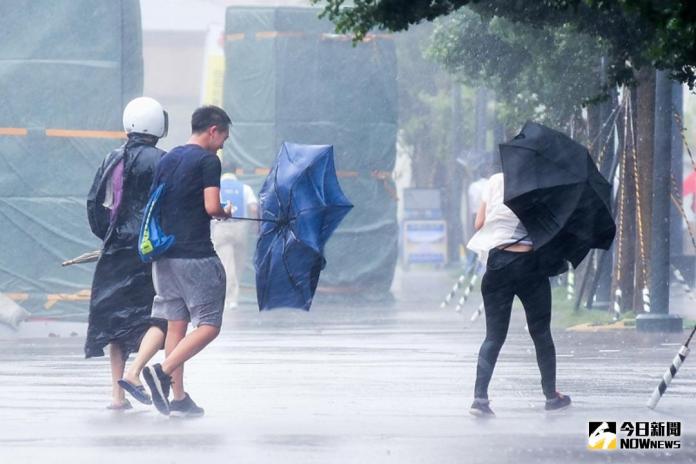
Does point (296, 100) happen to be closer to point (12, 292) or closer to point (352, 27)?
point (12, 292)

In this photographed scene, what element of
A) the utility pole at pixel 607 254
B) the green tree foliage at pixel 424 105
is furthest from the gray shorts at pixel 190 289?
the green tree foliage at pixel 424 105

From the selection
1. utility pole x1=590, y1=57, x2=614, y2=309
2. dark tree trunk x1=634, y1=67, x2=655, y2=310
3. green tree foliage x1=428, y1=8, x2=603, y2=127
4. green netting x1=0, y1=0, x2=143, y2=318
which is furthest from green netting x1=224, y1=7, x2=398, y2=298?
dark tree trunk x1=634, y1=67, x2=655, y2=310

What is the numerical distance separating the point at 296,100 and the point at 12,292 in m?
8.47

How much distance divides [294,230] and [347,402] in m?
1.17

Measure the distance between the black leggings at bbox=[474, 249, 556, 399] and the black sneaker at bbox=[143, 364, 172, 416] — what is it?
6.05 ft

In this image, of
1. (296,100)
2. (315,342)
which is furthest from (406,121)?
(315,342)

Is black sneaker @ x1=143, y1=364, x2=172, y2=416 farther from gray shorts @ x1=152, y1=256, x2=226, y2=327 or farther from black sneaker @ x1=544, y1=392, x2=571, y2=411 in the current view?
black sneaker @ x1=544, y1=392, x2=571, y2=411

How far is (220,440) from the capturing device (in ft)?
33.9

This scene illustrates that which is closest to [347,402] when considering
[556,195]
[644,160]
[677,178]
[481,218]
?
[481,218]

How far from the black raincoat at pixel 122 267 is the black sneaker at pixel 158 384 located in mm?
860

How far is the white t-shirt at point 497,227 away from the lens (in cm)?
1172

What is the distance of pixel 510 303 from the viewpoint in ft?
38.6

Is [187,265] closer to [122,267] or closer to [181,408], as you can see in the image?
[181,408]

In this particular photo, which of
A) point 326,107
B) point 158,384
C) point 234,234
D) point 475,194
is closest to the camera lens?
point 158,384
